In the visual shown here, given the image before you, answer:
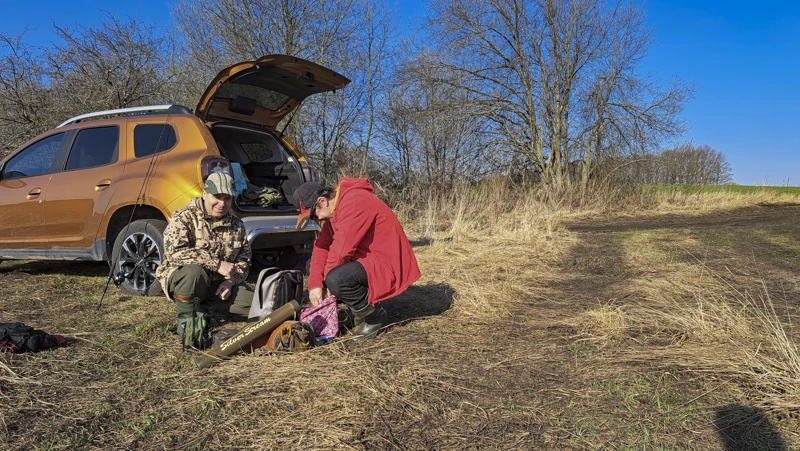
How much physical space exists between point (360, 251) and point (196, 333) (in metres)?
1.19

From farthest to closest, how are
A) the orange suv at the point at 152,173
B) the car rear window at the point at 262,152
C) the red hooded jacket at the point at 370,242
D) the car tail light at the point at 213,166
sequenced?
the car rear window at the point at 262,152
the orange suv at the point at 152,173
the car tail light at the point at 213,166
the red hooded jacket at the point at 370,242

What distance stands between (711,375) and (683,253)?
4.58m

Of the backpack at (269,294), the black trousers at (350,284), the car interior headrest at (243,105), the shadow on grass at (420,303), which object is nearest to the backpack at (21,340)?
the backpack at (269,294)

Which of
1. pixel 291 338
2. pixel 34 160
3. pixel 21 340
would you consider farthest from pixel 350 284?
pixel 34 160

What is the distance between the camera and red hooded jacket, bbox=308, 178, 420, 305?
11.0ft

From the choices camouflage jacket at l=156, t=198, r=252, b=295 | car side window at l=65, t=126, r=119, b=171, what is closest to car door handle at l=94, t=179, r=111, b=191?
car side window at l=65, t=126, r=119, b=171

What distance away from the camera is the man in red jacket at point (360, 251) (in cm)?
338

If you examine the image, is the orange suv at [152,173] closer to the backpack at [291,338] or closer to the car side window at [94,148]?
the car side window at [94,148]

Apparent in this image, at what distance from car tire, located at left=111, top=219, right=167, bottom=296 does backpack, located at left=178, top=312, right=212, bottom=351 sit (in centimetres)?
149

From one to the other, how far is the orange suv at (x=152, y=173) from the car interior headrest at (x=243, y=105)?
0.04ft

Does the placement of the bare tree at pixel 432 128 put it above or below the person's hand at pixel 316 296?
above

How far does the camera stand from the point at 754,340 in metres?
3.02

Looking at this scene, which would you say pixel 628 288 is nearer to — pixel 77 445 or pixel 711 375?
pixel 711 375

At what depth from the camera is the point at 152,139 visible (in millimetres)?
4625
